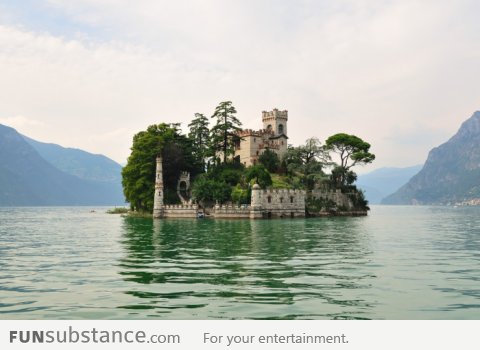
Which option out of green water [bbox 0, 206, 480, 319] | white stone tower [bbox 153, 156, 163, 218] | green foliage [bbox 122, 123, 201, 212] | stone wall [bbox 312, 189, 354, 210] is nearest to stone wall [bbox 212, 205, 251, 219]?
white stone tower [bbox 153, 156, 163, 218]


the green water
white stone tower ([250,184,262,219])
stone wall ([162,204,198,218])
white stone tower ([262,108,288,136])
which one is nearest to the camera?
the green water

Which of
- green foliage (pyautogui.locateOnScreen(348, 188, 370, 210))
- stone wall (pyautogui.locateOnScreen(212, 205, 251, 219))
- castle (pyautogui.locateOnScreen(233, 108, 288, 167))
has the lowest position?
stone wall (pyautogui.locateOnScreen(212, 205, 251, 219))

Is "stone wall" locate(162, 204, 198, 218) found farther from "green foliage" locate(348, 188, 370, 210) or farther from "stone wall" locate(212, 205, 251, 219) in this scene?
"green foliage" locate(348, 188, 370, 210)

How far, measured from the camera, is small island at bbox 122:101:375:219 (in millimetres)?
72188

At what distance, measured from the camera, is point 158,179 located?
74.5 meters

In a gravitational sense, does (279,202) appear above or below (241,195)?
below

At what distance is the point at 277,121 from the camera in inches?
3784

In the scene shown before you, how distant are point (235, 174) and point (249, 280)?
6100 centimetres

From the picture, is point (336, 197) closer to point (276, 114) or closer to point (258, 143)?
point (258, 143)

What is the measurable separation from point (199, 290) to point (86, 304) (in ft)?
11.4

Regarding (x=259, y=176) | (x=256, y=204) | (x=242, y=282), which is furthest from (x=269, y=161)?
(x=242, y=282)

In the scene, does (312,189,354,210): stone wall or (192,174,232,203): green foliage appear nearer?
(192,174,232,203): green foliage

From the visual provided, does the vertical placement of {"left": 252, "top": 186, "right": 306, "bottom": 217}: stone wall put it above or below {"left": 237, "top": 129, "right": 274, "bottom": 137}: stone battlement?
below

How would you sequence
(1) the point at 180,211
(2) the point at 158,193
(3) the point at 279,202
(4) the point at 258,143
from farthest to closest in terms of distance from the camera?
(4) the point at 258,143
(2) the point at 158,193
(1) the point at 180,211
(3) the point at 279,202
